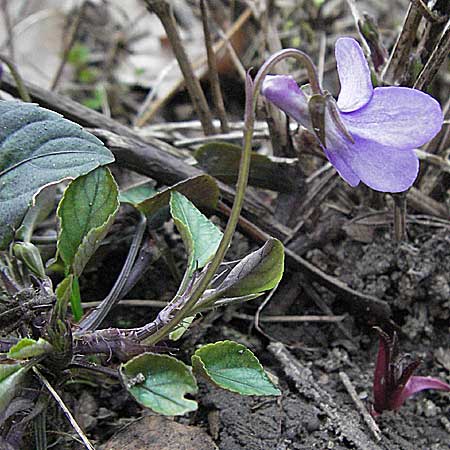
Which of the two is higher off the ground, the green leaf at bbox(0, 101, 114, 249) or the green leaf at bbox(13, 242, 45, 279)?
the green leaf at bbox(0, 101, 114, 249)

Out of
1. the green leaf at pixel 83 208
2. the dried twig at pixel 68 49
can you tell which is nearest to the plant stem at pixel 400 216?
the green leaf at pixel 83 208

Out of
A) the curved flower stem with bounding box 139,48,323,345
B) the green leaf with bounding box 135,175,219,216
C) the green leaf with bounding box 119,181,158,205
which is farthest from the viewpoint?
the green leaf with bounding box 119,181,158,205

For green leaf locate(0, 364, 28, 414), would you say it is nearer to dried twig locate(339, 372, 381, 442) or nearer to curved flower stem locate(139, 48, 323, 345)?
curved flower stem locate(139, 48, 323, 345)

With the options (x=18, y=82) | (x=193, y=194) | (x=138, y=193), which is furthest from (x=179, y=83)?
(x=193, y=194)

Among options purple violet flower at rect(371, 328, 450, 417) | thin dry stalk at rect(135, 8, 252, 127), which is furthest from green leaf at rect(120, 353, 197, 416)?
thin dry stalk at rect(135, 8, 252, 127)

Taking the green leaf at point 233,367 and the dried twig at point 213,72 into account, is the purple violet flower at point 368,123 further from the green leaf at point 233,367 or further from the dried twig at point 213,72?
the dried twig at point 213,72

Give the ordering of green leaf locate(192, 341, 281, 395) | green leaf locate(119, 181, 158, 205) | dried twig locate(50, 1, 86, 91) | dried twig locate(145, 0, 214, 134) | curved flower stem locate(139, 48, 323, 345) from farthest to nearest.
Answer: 1. dried twig locate(50, 1, 86, 91)
2. dried twig locate(145, 0, 214, 134)
3. green leaf locate(119, 181, 158, 205)
4. green leaf locate(192, 341, 281, 395)
5. curved flower stem locate(139, 48, 323, 345)

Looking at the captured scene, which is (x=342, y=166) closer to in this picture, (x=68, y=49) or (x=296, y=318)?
(x=296, y=318)

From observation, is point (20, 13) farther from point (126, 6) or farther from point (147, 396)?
point (147, 396)
